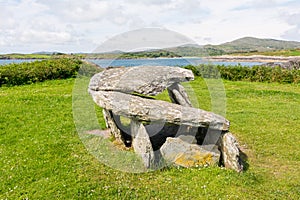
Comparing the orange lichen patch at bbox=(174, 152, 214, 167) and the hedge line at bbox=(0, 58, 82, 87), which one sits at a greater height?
the hedge line at bbox=(0, 58, 82, 87)

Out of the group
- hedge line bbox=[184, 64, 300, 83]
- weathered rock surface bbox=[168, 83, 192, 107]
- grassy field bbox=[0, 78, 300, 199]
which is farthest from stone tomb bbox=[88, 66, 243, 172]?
hedge line bbox=[184, 64, 300, 83]

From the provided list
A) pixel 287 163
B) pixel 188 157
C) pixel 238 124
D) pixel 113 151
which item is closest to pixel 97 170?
pixel 113 151

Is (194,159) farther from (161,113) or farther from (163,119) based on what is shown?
(161,113)

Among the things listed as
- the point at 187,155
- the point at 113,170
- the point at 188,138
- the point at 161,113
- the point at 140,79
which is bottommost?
the point at 113,170

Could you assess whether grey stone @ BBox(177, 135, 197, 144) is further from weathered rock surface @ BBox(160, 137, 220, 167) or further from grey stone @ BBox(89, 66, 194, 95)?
grey stone @ BBox(89, 66, 194, 95)

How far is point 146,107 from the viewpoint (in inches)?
344

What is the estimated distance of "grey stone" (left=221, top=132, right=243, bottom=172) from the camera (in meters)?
8.68

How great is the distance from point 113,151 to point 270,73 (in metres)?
21.6

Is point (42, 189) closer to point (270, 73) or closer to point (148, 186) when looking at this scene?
point (148, 186)

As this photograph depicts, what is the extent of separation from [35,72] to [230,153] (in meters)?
20.6

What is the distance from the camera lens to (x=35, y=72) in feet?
82.3

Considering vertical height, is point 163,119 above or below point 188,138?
above

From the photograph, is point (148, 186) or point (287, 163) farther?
point (287, 163)

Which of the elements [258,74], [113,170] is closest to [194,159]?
[113,170]
